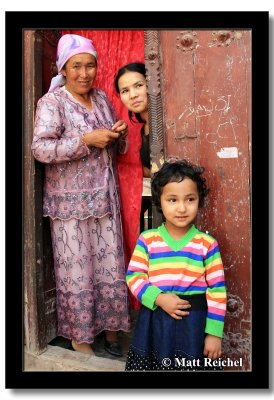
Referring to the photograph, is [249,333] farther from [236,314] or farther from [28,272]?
[28,272]

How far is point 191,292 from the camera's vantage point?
2031 mm

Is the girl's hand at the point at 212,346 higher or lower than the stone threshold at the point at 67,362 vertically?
higher

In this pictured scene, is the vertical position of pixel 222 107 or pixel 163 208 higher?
pixel 222 107

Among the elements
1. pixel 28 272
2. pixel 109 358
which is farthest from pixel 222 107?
pixel 109 358

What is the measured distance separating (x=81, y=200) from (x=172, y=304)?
788 mm

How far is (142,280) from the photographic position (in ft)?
6.75

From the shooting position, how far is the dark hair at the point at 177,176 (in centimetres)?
204

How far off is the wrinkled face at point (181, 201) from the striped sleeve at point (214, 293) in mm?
196

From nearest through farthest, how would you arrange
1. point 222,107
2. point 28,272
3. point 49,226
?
point 222,107, point 28,272, point 49,226

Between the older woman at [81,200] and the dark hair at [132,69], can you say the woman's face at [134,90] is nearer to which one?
the dark hair at [132,69]

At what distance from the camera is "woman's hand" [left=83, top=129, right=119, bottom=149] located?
2322 millimetres

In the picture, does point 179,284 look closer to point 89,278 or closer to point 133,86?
point 89,278

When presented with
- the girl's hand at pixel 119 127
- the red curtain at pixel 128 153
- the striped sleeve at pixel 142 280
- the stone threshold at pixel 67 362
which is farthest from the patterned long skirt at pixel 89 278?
the girl's hand at pixel 119 127

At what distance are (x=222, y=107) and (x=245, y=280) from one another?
90 cm
